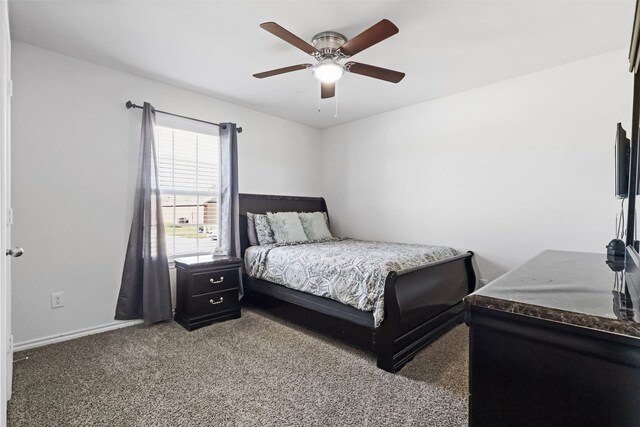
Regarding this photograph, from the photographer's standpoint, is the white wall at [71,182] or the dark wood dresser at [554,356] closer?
the dark wood dresser at [554,356]

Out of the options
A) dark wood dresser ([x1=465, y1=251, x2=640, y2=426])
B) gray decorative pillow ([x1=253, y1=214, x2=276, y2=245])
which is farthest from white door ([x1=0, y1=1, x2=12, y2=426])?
gray decorative pillow ([x1=253, y1=214, x2=276, y2=245])

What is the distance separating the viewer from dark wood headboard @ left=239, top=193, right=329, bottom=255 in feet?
12.9

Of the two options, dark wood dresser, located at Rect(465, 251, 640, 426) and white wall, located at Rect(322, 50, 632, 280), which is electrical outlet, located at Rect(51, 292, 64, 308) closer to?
dark wood dresser, located at Rect(465, 251, 640, 426)

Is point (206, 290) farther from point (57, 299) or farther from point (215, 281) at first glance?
point (57, 299)

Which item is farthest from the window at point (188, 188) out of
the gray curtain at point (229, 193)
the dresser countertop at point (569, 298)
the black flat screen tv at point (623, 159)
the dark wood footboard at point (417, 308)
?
the black flat screen tv at point (623, 159)

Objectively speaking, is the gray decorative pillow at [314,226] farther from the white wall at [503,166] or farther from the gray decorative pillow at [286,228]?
the white wall at [503,166]

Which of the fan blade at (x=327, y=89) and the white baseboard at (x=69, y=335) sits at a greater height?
the fan blade at (x=327, y=89)

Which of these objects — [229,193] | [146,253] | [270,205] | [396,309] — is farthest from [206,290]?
[396,309]

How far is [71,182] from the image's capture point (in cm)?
276

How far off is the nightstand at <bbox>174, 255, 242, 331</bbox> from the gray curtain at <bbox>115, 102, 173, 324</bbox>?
19 centimetres

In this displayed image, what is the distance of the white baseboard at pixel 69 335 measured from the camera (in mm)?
2512

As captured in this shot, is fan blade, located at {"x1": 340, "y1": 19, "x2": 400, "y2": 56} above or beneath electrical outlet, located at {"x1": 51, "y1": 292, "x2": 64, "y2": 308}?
above

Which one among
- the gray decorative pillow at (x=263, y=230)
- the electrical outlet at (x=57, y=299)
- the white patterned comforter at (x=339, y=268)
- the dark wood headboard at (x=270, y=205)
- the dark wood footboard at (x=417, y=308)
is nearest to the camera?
the dark wood footboard at (x=417, y=308)

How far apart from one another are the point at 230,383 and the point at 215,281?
1.31m
